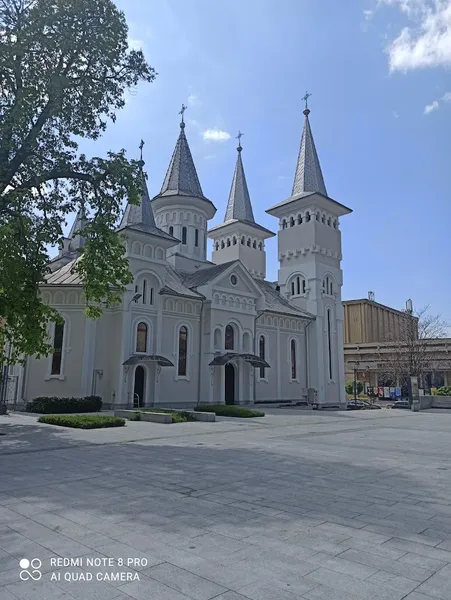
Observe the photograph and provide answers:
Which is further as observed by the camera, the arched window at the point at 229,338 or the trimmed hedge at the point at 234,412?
the arched window at the point at 229,338

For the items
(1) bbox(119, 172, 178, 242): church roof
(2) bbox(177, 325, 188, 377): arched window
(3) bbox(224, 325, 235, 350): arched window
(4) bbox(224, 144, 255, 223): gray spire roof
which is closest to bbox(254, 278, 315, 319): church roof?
(3) bbox(224, 325, 235, 350): arched window

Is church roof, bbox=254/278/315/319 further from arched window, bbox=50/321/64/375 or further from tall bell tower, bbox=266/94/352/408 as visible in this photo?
arched window, bbox=50/321/64/375

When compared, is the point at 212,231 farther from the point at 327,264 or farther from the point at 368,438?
the point at 368,438

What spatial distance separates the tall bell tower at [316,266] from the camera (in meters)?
40.8

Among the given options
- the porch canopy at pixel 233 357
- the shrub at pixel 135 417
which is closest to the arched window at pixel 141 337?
the porch canopy at pixel 233 357

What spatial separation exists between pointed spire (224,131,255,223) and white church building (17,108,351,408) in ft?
0.52

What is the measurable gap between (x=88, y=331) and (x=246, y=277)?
13149 mm

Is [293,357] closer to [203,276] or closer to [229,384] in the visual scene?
[229,384]

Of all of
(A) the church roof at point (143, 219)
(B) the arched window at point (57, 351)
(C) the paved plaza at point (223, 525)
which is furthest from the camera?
(A) the church roof at point (143, 219)

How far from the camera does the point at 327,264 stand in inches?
1714

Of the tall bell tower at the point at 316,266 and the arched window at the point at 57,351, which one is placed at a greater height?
the tall bell tower at the point at 316,266

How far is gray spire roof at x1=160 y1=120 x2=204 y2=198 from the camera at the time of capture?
136ft

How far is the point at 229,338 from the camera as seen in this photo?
34.1m

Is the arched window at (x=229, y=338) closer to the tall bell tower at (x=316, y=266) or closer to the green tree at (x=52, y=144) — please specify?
the tall bell tower at (x=316, y=266)
